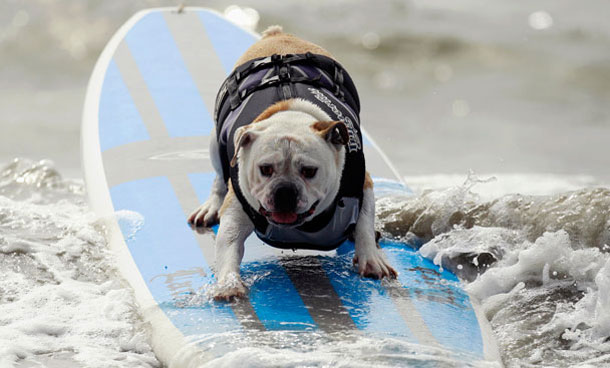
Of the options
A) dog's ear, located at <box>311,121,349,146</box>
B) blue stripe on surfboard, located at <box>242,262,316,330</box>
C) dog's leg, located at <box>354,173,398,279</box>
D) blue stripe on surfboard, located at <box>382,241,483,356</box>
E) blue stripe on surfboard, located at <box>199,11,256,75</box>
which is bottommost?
blue stripe on surfboard, located at <box>382,241,483,356</box>

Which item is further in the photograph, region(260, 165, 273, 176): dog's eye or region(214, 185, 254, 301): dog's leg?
region(214, 185, 254, 301): dog's leg

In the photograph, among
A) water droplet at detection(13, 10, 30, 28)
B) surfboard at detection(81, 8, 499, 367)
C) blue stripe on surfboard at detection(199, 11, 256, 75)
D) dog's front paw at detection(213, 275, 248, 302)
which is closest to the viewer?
surfboard at detection(81, 8, 499, 367)

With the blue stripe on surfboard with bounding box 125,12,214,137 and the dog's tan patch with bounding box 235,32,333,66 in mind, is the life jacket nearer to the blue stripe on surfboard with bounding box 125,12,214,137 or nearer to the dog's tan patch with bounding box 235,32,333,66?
the dog's tan patch with bounding box 235,32,333,66

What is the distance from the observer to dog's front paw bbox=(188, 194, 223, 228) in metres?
4.55

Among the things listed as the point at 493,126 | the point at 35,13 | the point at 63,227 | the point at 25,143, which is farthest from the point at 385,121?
the point at 35,13

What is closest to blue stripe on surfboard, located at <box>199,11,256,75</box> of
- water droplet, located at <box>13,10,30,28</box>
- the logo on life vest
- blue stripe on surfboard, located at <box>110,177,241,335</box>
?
blue stripe on surfboard, located at <box>110,177,241,335</box>

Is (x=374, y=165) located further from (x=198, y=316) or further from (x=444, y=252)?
(x=198, y=316)

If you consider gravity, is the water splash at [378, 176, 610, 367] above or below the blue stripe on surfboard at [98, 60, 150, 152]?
below

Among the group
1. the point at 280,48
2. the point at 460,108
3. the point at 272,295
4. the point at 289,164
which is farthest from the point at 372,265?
the point at 460,108

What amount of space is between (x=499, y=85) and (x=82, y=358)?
324 inches

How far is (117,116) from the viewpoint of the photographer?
19.7 ft

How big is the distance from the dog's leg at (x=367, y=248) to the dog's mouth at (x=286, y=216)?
422 mm

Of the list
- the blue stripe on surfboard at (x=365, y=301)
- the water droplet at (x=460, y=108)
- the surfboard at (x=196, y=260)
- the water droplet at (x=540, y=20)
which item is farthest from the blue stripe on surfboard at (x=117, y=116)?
the water droplet at (x=540, y=20)

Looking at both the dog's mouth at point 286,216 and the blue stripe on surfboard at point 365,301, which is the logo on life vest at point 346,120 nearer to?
the dog's mouth at point 286,216
